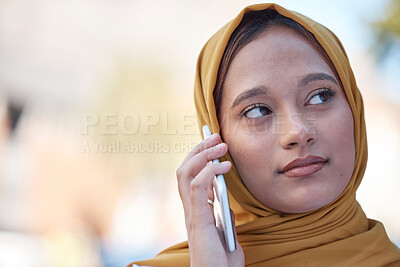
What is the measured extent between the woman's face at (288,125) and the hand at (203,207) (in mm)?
79

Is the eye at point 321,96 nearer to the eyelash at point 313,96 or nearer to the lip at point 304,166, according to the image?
the eyelash at point 313,96

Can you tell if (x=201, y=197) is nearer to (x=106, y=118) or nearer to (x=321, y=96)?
(x=321, y=96)

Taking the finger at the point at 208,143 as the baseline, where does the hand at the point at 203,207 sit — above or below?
below

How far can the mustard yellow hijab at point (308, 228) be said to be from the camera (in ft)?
3.23

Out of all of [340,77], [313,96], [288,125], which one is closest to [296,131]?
[288,125]

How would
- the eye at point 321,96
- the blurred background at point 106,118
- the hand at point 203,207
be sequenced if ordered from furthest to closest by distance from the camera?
1. the blurred background at point 106,118
2. the eye at point 321,96
3. the hand at point 203,207

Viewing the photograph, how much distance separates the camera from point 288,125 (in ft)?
3.06

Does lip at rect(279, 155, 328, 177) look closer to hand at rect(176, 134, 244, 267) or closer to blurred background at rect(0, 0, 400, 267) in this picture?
hand at rect(176, 134, 244, 267)

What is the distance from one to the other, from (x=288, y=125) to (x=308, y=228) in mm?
283

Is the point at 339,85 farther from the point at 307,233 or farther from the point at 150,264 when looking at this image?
the point at 150,264

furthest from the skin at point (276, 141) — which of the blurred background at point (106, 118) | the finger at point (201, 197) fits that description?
the blurred background at point (106, 118)

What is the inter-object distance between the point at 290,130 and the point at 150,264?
538 mm

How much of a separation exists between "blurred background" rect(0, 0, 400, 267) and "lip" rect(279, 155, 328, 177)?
1.81 m

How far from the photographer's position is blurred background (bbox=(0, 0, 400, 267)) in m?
2.79
